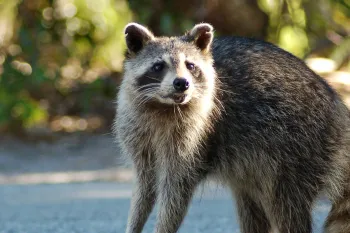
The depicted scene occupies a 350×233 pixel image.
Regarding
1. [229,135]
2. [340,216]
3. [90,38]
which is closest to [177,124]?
[229,135]

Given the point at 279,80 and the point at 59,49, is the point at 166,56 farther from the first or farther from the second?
the point at 59,49

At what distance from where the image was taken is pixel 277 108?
5.42 meters

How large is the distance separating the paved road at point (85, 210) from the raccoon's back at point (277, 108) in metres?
0.61

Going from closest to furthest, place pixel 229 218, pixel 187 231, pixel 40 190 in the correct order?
pixel 187 231 < pixel 229 218 < pixel 40 190

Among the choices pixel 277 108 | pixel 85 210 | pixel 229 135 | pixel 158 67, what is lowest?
pixel 85 210

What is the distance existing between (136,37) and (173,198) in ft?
3.36

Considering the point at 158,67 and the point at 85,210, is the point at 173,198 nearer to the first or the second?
the point at 158,67

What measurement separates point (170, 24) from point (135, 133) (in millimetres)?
5673

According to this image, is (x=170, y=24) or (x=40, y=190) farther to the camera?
(x=170, y=24)

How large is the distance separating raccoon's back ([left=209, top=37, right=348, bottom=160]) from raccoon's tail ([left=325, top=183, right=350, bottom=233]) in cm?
29

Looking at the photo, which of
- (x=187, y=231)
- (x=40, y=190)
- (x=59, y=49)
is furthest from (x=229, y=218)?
(x=59, y=49)

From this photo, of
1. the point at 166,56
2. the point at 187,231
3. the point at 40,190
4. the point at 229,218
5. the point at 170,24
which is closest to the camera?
the point at 166,56

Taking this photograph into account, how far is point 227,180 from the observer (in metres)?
5.48

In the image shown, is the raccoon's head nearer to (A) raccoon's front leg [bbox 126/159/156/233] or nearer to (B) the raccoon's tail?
(A) raccoon's front leg [bbox 126/159/156/233]
